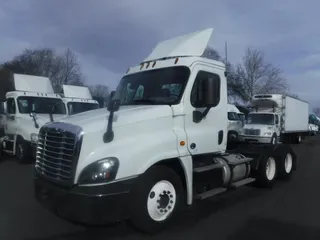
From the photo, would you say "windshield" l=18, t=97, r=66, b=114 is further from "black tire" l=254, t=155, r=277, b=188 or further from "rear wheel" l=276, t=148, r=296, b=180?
"rear wheel" l=276, t=148, r=296, b=180

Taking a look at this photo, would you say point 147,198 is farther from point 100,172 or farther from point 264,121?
point 264,121

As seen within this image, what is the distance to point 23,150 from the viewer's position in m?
11.0

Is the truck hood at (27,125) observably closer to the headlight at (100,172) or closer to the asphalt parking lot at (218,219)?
the asphalt parking lot at (218,219)

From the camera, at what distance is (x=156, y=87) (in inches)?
212

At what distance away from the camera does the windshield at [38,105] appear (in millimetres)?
11836

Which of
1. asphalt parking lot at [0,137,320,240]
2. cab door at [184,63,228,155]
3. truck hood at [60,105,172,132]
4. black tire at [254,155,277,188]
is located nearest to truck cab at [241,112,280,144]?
black tire at [254,155,277,188]

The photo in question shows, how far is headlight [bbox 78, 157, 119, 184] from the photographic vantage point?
13.1 ft

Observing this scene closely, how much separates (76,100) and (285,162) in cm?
941

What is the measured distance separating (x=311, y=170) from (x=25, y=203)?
894cm

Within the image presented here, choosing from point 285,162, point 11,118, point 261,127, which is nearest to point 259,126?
point 261,127

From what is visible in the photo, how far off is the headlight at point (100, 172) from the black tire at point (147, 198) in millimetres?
414

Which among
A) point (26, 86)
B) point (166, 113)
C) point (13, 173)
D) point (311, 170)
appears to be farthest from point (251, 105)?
point (166, 113)

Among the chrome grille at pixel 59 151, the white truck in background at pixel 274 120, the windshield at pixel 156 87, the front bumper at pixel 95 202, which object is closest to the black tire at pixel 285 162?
the windshield at pixel 156 87

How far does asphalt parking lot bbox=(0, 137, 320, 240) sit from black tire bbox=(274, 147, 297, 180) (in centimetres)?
89
